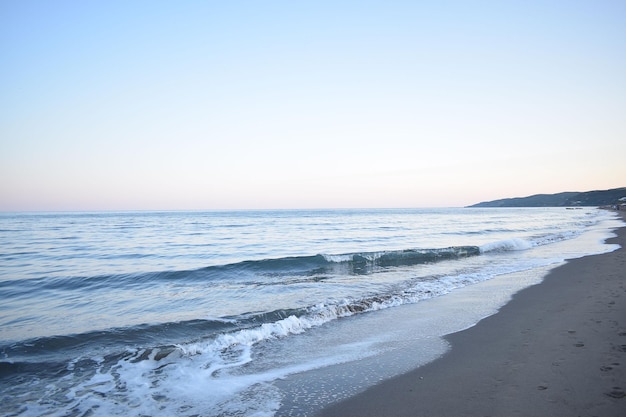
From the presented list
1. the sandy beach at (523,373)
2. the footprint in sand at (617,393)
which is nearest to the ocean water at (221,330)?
the sandy beach at (523,373)

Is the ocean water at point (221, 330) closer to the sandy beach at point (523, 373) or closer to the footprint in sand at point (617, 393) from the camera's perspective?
the sandy beach at point (523, 373)

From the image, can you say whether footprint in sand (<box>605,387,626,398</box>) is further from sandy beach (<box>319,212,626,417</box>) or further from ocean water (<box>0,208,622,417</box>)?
ocean water (<box>0,208,622,417</box>)

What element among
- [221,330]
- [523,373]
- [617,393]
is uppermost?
[617,393]

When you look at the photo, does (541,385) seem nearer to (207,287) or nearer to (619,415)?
(619,415)

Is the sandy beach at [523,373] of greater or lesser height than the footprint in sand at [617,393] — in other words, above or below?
below

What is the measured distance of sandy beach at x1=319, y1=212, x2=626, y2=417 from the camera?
4.11 meters

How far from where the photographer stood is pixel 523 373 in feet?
16.5

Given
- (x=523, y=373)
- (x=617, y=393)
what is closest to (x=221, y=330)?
(x=523, y=373)

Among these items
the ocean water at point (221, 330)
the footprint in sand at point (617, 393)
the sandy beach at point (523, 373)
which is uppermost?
the footprint in sand at point (617, 393)

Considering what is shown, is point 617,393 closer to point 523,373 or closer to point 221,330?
point 523,373

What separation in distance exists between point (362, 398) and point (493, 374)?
202 centimetres

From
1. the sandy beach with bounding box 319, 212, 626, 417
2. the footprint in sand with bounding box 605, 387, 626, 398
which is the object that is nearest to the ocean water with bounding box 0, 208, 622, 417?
the sandy beach with bounding box 319, 212, 626, 417

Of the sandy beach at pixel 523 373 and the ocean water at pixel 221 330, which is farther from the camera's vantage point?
the ocean water at pixel 221 330

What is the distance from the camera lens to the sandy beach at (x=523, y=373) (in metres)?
4.11
